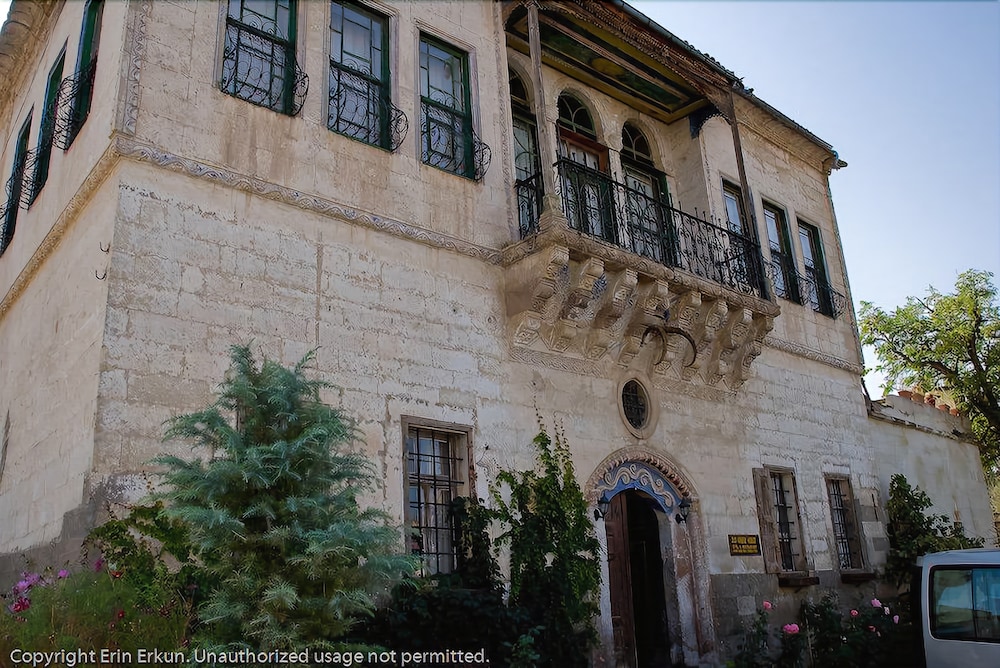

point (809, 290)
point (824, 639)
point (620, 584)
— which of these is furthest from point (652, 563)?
point (809, 290)

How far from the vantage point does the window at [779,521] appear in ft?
35.3

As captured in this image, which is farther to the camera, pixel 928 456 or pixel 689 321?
pixel 928 456

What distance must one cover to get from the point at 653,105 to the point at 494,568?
776 centimetres

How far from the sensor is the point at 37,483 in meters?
7.08

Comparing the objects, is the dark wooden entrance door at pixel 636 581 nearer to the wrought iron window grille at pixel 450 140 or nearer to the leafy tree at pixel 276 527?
the wrought iron window grille at pixel 450 140

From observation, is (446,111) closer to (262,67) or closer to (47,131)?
(262,67)

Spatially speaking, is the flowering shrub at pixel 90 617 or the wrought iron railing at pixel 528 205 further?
the wrought iron railing at pixel 528 205

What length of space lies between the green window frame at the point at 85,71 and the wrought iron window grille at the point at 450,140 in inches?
128

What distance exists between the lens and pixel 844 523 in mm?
12578

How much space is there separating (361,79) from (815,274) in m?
8.86

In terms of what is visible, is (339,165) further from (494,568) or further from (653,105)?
(653,105)

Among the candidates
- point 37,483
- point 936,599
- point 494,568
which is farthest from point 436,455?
point 936,599

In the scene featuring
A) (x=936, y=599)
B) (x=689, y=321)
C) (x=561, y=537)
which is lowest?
(x=936, y=599)

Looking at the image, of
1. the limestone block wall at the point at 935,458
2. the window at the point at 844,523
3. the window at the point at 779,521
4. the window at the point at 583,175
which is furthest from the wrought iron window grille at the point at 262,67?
the limestone block wall at the point at 935,458
